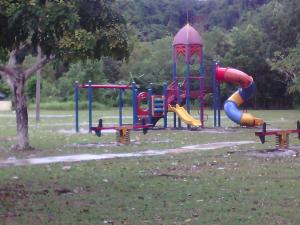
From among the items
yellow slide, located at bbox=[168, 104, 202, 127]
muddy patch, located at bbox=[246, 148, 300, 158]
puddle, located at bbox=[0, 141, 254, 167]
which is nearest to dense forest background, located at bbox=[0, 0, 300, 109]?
yellow slide, located at bbox=[168, 104, 202, 127]

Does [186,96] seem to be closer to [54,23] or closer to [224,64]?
[54,23]

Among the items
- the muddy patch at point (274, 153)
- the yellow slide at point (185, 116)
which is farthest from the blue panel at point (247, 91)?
the muddy patch at point (274, 153)

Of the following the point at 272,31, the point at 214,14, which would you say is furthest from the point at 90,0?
the point at 214,14

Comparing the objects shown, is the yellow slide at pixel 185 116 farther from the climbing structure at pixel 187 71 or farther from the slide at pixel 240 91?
the slide at pixel 240 91

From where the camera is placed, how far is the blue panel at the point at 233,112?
31.1 m

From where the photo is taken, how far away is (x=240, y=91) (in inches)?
1304

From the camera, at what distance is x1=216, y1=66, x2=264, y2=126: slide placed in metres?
30.7

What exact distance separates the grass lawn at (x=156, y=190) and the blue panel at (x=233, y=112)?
13.3 m

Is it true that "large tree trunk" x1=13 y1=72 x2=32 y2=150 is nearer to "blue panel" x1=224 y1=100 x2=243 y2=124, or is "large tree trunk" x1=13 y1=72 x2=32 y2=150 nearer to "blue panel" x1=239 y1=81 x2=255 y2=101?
"blue panel" x1=224 y1=100 x2=243 y2=124

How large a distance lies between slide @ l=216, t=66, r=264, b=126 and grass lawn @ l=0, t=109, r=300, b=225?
1292 centimetres

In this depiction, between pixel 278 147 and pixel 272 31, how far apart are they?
45780 mm

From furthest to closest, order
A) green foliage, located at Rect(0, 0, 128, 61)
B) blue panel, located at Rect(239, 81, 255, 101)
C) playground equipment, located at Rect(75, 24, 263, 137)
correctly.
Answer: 1. blue panel, located at Rect(239, 81, 255, 101)
2. playground equipment, located at Rect(75, 24, 263, 137)
3. green foliage, located at Rect(0, 0, 128, 61)

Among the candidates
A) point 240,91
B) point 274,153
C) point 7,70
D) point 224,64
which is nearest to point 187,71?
point 240,91

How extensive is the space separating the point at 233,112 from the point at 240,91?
201cm
